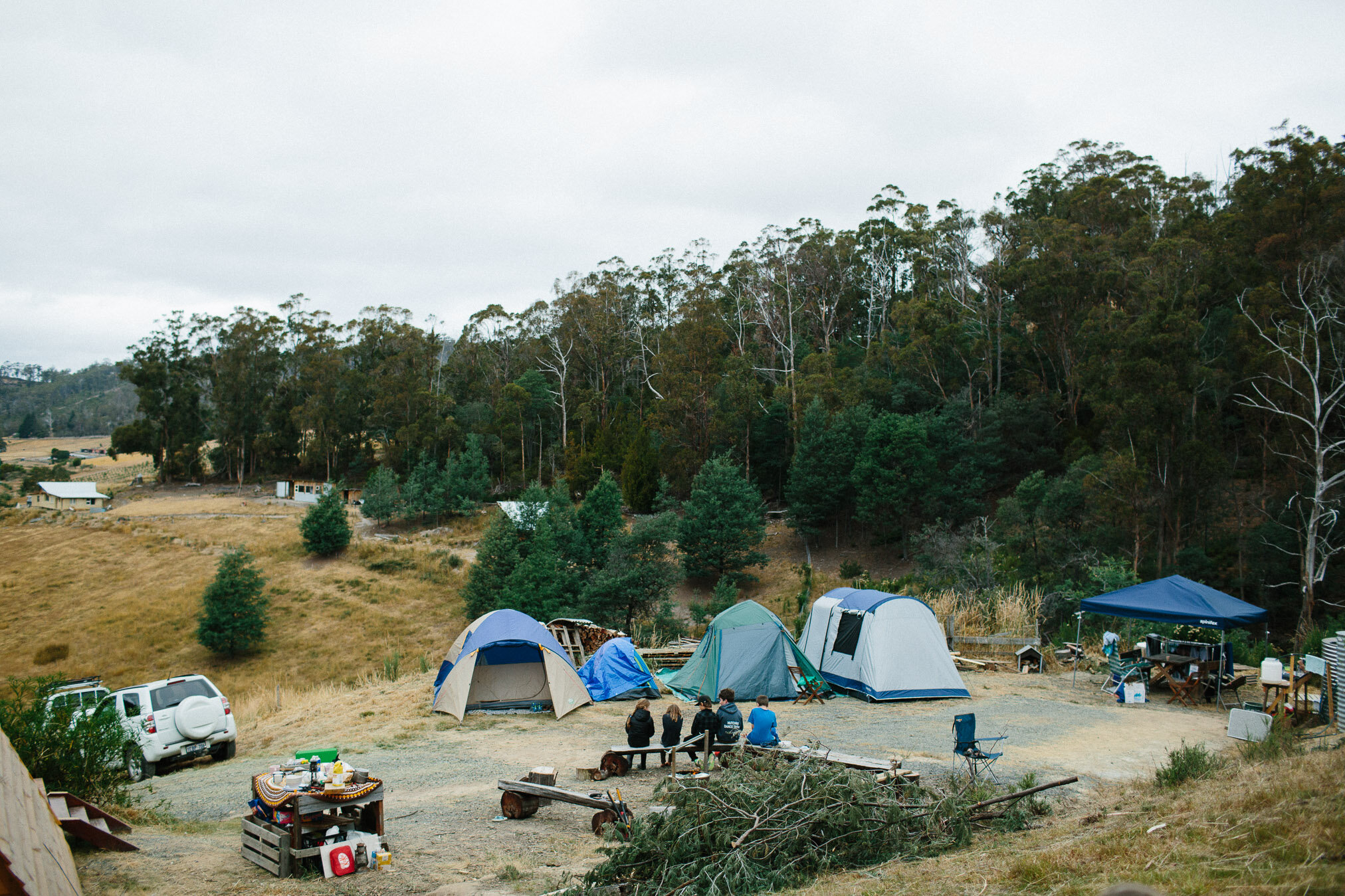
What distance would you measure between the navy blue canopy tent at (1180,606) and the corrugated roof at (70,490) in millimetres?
62210

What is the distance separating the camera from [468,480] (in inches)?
1868

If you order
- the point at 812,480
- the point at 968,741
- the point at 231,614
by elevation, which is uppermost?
the point at 812,480

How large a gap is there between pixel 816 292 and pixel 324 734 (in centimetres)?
4166

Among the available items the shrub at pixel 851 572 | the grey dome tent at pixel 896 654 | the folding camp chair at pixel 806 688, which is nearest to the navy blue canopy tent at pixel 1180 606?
the grey dome tent at pixel 896 654

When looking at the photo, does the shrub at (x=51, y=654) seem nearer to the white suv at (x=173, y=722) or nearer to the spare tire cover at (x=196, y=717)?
the white suv at (x=173, y=722)

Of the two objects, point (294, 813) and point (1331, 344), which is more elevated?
point (1331, 344)

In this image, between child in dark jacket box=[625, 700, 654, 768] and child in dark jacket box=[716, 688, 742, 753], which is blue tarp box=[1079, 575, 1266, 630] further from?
child in dark jacket box=[625, 700, 654, 768]

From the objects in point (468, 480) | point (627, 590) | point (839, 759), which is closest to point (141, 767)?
point (839, 759)

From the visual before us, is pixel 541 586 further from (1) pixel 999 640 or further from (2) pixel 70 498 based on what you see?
(2) pixel 70 498

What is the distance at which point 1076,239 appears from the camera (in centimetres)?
3362

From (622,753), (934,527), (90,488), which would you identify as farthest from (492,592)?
(90,488)

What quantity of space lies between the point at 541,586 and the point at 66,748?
1961 cm

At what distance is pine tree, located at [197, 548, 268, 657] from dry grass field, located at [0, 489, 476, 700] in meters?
0.66

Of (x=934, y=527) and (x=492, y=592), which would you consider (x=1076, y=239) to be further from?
(x=492, y=592)
